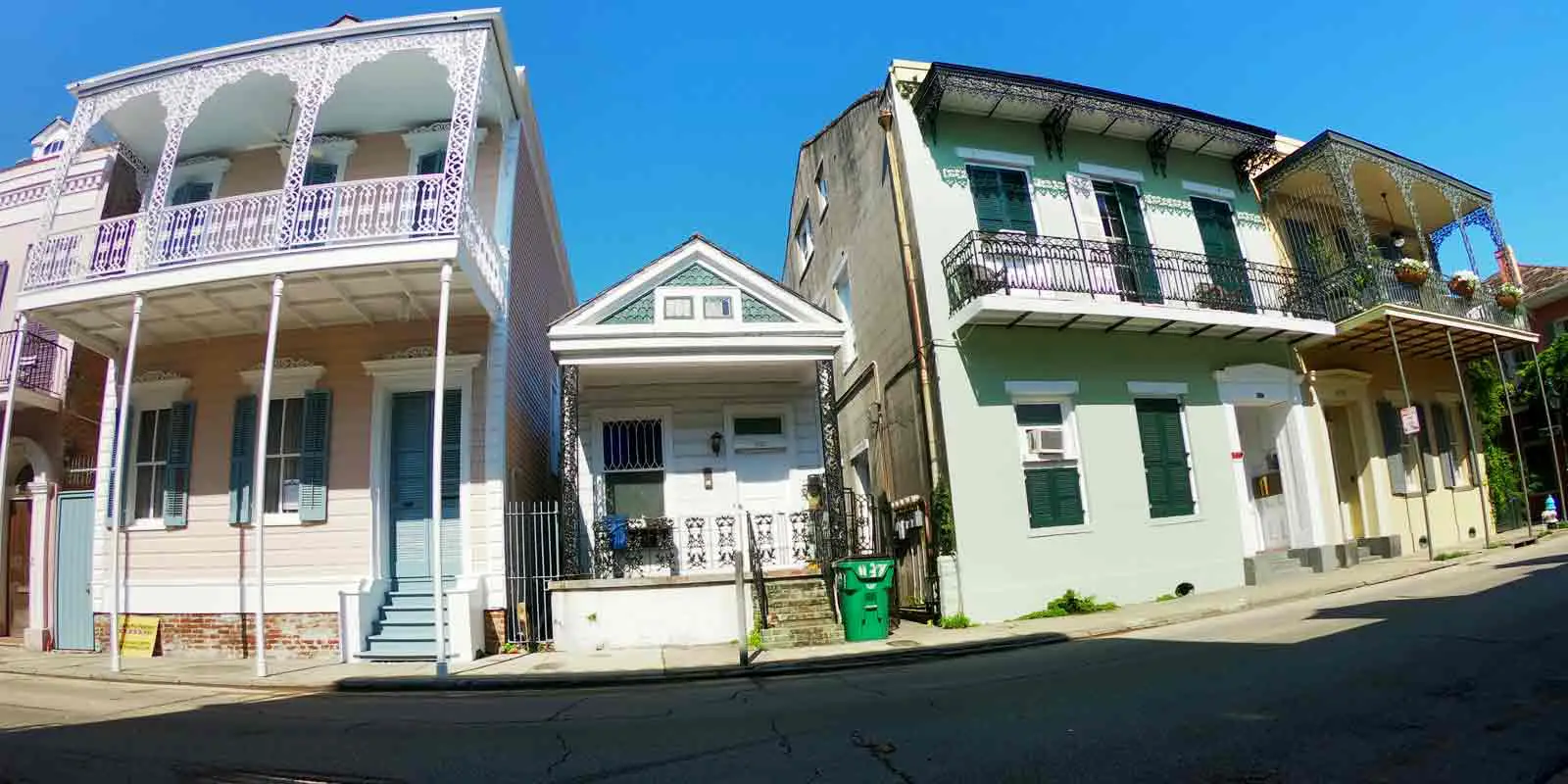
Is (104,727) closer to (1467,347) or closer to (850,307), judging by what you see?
(850,307)

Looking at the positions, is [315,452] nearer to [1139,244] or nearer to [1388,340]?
[1139,244]

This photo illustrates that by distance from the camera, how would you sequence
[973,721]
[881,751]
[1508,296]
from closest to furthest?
[881,751] < [973,721] < [1508,296]

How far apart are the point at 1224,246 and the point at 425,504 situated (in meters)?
14.1

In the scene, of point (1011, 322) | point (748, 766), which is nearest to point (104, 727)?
point (748, 766)

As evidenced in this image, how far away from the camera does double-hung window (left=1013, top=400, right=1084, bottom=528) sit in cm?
1127

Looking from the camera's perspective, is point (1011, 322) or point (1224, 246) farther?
point (1224, 246)

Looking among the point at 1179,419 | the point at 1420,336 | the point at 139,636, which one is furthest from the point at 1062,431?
the point at 139,636

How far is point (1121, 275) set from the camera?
12.3 m

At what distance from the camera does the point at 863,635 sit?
378 inches

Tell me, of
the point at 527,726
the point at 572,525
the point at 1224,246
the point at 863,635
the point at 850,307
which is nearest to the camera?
the point at 527,726

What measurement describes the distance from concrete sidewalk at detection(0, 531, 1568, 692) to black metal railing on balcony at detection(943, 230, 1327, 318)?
459cm

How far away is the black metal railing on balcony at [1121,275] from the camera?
11.2 m

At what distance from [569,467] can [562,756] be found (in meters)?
6.00

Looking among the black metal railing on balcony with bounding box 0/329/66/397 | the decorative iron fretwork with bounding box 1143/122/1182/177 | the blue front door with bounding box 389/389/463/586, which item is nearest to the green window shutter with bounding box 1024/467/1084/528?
the decorative iron fretwork with bounding box 1143/122/1182/177
